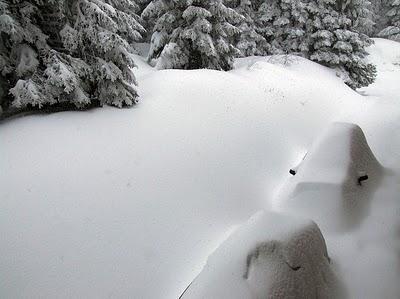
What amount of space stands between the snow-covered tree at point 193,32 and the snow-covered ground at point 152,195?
3.33 metres

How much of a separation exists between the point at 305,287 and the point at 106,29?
6936mm

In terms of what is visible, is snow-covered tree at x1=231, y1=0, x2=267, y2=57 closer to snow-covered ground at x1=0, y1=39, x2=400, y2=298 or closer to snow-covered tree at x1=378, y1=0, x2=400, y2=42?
snow-covered ground at x1=0, y1=39, x2=400, y2=298

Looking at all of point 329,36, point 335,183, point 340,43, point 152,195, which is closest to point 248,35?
point 329,36

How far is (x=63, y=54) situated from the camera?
22.9 feet

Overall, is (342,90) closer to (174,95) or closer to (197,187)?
(174,95)

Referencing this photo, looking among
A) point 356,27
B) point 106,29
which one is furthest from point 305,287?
point 356,27

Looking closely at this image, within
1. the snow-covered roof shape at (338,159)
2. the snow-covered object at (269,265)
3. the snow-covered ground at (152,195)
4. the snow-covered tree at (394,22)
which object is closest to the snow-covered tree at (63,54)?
the snow-covered ground at (152,195)

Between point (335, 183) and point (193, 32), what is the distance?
8972mm

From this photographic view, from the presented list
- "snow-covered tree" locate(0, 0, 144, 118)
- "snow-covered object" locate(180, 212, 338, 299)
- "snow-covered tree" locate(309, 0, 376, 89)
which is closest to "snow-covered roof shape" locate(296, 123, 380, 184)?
"snow-covered object" locate(180, 212, 338, 299)

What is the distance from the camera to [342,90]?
581 inches

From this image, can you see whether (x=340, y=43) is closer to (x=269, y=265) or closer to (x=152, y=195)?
(x=152, y=195)

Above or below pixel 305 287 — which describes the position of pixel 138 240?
below

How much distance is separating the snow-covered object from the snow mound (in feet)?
4.56

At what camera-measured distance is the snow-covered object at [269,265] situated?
3002 mm
